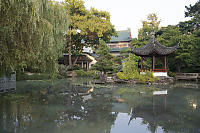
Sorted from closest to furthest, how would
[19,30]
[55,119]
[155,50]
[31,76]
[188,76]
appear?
[55,119] < [19,30] < [155,50] < [31,76] < [188,76]

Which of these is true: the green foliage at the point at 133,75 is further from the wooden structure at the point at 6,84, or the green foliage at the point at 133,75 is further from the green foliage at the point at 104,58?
the wooden structure at the point at 6,84

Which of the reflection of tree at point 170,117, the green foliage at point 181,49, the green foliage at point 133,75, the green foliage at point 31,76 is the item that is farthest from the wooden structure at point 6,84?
the green foliage at point 181,49

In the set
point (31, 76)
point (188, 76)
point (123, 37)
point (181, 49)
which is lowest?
point (188, 76)

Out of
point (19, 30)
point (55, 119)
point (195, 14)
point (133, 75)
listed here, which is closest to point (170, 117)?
point (55, 119)

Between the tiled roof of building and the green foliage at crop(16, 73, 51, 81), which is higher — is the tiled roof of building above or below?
above

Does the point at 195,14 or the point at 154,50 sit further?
the point at 195,14

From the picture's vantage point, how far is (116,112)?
5020 mm

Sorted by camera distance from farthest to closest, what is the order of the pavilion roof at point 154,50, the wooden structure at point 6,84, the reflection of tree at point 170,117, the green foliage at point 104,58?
the green foliage at point 104,58
the pavilion roof at point 154,50
the wooden structure at point 6,84
the reflection of tree at point 170,117

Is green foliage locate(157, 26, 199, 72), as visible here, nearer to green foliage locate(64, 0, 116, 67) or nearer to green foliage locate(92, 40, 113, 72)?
green foliage locate(92, 40, 113, 72)

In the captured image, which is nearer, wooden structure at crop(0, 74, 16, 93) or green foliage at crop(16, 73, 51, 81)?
wooden structure at crop(0, 74, 16, 93)

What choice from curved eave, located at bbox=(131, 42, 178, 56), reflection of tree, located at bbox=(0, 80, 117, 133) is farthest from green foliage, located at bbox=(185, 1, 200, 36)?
reflection of tree, located at bbox=(0, 80, 117, 133)

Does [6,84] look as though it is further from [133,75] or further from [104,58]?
[104,58]

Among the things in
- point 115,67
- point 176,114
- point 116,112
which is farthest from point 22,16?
point 115,67

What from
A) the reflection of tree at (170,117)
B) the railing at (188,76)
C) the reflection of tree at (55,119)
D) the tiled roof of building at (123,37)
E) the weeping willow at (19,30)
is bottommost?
the reflection of tree at (170,117)
